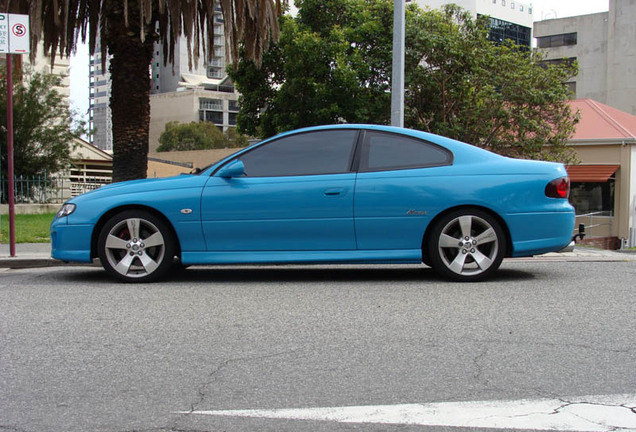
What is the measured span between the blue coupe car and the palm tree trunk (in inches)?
202

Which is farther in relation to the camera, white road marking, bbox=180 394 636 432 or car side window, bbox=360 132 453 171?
car side window, bbox=360 132 453 171

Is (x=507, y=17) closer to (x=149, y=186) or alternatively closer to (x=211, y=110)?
(x=211, y=110)

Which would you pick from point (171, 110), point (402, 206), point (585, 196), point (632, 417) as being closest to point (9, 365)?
point (632, 417)

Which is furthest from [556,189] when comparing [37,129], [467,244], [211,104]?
[211,104]

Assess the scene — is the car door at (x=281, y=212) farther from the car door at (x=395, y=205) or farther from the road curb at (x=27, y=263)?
the road curb at (x=27, y=263)

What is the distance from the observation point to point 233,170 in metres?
6.89

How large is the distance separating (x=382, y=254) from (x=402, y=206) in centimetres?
49

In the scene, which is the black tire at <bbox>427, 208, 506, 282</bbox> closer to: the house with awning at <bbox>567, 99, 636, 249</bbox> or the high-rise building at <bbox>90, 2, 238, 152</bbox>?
the house with awning at <bbox>567, 99, 636, 249</bbox>

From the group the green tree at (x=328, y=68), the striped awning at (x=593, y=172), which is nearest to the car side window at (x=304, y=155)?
the green tree at (x=328, y=68)

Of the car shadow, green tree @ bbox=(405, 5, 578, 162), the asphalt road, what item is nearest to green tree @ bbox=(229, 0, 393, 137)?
green tree @ bbox=(405, 5, 578, 162)

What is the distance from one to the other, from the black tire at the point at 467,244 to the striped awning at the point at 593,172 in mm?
29521

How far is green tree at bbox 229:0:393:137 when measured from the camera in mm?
26812

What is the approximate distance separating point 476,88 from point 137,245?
74.6ft

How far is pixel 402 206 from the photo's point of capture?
22.3 feet
